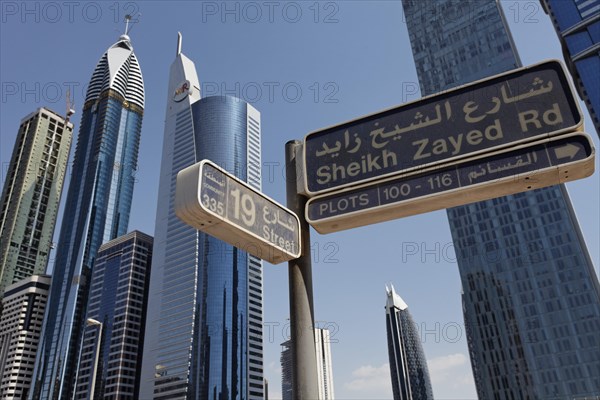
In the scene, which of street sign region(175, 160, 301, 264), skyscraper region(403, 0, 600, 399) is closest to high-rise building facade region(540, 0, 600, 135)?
skyscraper region(403, 0, 600, 399)

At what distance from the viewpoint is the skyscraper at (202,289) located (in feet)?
471

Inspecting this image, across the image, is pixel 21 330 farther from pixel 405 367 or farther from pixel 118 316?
pixel 405 367

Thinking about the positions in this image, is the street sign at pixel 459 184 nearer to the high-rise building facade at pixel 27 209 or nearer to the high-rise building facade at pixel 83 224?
the high-rise building facade at pixel 83 224

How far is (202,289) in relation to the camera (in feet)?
495

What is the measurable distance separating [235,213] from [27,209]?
211 meters

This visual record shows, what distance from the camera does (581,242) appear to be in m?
104

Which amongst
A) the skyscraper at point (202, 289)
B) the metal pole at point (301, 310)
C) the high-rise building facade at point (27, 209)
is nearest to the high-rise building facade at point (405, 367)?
the skyscraper at point (202, 289)

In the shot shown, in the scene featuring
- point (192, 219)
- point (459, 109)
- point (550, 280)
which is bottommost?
point (192, 219)

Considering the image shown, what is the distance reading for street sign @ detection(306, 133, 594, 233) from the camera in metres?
3.75

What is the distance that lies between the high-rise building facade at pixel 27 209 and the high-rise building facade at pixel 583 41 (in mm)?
183918

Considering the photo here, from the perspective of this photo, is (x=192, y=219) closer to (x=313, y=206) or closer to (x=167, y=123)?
(x=313, y=206)

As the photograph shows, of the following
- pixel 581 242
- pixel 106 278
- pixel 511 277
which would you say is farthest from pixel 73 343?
pixel 581 242

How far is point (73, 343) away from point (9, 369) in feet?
90.5

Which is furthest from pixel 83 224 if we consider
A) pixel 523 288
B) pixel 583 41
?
pixel 583 41
